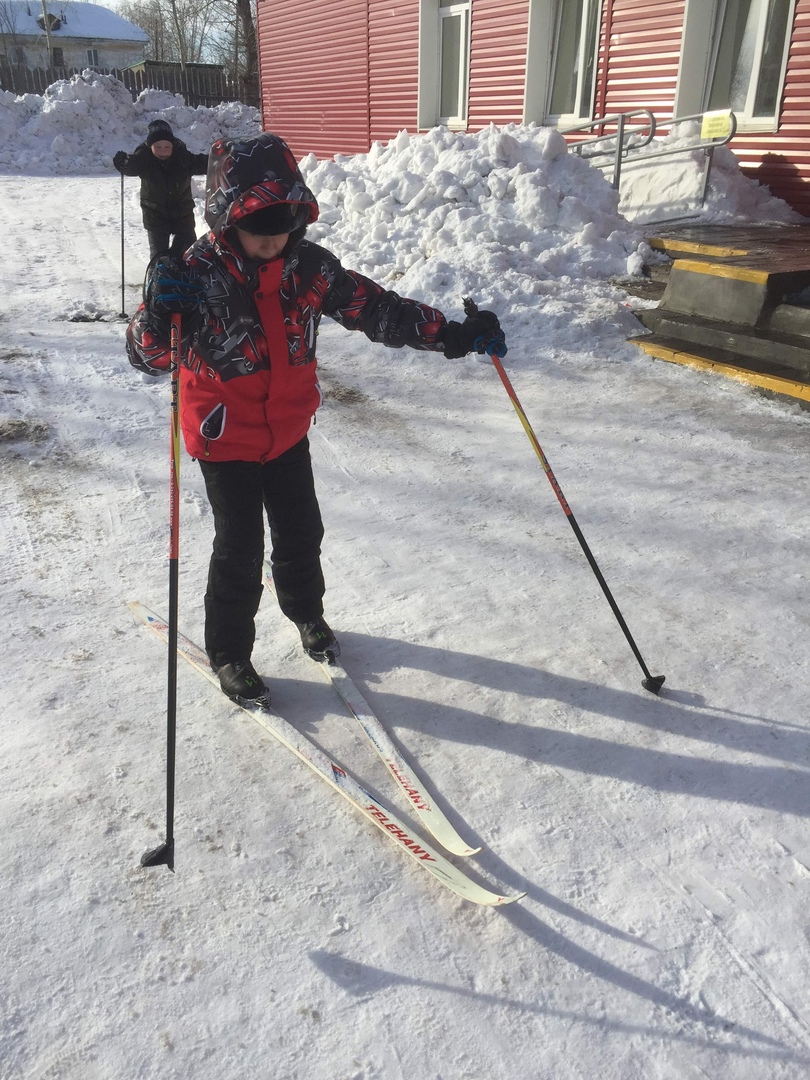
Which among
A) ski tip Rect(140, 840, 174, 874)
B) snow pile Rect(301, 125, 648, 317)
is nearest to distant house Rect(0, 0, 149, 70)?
snow pile Rect(301, 125, 648, 317)

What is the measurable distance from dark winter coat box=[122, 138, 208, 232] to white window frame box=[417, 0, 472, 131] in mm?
6540

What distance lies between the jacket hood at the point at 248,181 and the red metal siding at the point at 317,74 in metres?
14.4

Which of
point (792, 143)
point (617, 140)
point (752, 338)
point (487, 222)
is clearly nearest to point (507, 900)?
point (752, 338)

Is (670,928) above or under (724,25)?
under

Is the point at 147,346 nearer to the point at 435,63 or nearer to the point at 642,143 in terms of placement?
the point at 642,143

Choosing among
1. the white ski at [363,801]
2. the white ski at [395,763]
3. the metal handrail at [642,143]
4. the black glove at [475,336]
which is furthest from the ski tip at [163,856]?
the metal handrail at [642,143]

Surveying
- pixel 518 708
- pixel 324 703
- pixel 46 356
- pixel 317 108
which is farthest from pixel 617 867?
pixel 317 108

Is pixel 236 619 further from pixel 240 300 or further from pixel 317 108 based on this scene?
pixel 317 108

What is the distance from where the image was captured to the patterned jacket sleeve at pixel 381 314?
2762 millimetres

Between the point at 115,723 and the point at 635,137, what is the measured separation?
9738 mm

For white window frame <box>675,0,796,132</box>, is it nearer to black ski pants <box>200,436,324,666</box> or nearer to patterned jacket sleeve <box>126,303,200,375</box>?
black ski pants <box>200,436,324,666</box>

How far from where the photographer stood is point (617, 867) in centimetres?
221

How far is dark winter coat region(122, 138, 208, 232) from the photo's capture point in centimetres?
774

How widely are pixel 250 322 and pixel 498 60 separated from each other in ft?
37.8
